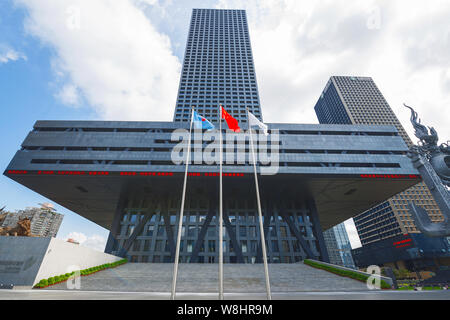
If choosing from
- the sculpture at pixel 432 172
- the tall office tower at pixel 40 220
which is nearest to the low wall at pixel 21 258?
the sculpture at pixel 432 172

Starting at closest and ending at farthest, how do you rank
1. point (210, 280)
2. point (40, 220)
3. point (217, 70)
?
point (210, 280) → point (217, 70) → point (40, 220)

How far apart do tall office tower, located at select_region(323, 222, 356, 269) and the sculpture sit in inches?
5862

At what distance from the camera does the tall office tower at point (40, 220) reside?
11925 cm

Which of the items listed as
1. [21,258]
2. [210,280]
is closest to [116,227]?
[21,258]

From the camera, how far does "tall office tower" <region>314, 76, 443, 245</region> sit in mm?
89812

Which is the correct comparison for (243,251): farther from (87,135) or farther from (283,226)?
(87,135)

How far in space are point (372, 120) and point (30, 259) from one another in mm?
132454

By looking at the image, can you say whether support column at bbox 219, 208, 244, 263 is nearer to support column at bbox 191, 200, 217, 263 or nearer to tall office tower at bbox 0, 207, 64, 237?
support column at bbox 191, 200, 217, 263

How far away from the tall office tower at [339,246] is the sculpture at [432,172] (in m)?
149

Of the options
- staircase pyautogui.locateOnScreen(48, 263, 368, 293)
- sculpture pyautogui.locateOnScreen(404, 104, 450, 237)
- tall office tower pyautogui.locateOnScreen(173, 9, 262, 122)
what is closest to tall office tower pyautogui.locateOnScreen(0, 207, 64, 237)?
tall office tower pyautogui.locateOnScreen(173, 9, 262, 122)

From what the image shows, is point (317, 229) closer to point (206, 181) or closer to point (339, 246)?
point (206, 181)

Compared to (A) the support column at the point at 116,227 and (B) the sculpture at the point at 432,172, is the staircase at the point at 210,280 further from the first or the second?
(A) the support column at the point at 116,227

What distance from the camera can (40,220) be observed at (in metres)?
127
